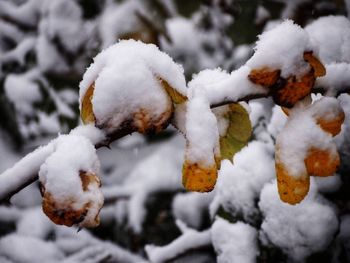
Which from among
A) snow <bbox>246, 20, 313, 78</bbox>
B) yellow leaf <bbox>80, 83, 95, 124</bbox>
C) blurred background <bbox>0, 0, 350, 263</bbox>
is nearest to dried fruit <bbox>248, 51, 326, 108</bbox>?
snow <bbox>246, 20, 313, 78</bbox>

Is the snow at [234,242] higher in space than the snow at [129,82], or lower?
lower

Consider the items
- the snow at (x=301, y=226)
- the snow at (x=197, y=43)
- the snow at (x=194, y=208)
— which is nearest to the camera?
the snow at (x=301, y=226)

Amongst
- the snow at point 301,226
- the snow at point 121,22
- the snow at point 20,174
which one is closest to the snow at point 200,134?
the snow at point 20,174

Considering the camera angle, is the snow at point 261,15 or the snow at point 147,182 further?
the snow at point 147,182

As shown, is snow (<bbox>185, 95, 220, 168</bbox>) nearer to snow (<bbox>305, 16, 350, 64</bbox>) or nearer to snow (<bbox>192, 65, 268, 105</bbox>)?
snow (<bbox>192, 65, 268, 105</bbox>)

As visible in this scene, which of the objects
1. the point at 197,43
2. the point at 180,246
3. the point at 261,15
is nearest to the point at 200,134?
the point at 180,246

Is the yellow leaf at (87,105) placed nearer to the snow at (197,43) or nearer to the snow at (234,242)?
the snow at (234,242)

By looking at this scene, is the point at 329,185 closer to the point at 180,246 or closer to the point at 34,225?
the point at 180,246
